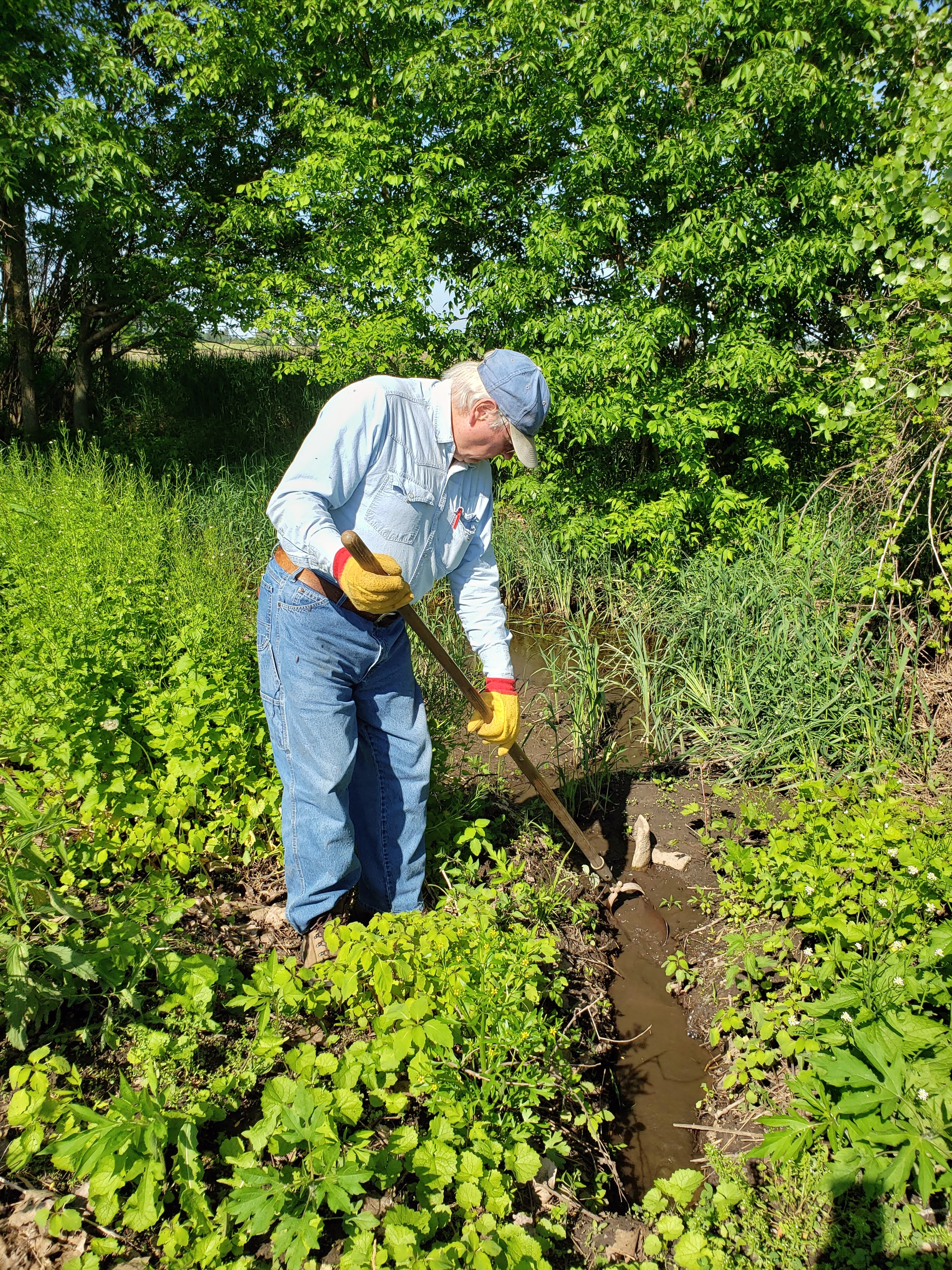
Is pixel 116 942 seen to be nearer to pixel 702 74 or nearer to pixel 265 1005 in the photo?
pixel 265 1005

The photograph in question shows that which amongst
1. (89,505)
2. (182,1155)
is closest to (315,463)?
(182,1155)

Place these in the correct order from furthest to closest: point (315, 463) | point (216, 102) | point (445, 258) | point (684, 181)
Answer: point (216, 102), point (445, 258), point (684, 181), point (315, 463)

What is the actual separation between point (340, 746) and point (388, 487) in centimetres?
75

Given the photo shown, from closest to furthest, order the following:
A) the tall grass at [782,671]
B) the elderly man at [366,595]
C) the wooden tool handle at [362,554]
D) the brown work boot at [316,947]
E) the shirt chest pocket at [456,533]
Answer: the wooden tool handle at [362,554] < the elderly man at [366,595] < the brown work boot at [316,947] < the shirt chest pocket at [456,533] < the tall grass at [782,671]

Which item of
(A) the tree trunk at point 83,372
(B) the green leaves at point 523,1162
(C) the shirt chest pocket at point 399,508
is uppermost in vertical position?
(A) the tree trunk at point 83,372

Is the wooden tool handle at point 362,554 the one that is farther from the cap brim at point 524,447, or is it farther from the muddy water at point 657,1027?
the muddy water at point 657,1027

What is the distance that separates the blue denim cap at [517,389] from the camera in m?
2.05

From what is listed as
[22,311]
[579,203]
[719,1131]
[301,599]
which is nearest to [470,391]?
[301,599]

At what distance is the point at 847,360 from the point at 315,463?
5116mm

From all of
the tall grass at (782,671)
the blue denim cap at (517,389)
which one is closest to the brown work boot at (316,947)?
the blue denim cap at (517,389)

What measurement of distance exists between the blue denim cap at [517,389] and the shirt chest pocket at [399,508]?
0.31m

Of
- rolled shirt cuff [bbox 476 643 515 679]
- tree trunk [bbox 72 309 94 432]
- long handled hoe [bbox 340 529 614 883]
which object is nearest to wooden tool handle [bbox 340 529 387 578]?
long handled hoe [bbox 340 529 614 883]

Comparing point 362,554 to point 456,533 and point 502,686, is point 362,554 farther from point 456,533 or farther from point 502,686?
point 502,686

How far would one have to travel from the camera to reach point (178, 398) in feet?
35.3
